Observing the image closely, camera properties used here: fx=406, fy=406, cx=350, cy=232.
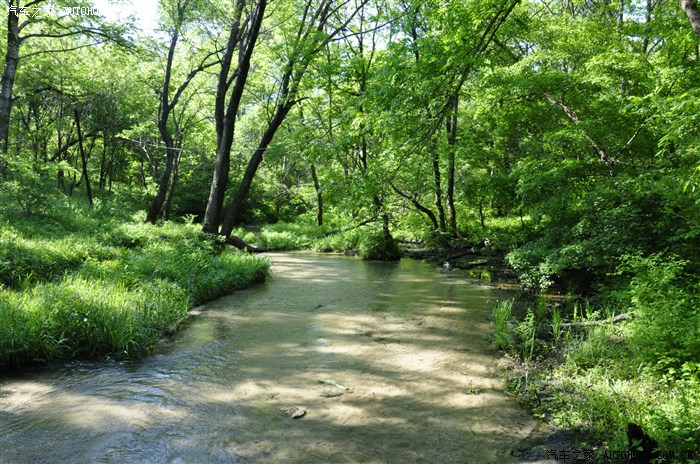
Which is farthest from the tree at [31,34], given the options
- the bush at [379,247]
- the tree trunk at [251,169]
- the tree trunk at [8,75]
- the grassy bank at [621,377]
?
the grassy bank at [621,377]

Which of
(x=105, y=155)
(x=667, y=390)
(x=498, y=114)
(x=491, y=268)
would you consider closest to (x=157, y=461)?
(x=667, y=390)

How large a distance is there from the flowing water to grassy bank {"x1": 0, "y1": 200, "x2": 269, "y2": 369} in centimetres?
38

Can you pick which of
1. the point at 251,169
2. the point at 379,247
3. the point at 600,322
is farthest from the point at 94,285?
the point at 379,247

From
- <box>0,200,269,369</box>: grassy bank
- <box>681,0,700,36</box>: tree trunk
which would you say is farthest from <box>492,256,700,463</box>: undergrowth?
<box>0,200,269,369</box>: grassy bank

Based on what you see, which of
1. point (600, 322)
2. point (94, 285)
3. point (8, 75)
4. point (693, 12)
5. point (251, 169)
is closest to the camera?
point (693, 12)

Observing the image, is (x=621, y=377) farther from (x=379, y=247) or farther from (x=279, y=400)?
(x=379, y=247)

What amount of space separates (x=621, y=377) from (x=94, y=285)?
8147mm

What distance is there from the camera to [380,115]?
6.46 m

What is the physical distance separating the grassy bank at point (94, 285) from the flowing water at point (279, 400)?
0.38 metres

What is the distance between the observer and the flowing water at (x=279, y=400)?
3.78 metres

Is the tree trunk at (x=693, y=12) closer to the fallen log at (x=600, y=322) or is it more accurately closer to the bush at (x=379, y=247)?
the fallen log at (x=600, y=322)

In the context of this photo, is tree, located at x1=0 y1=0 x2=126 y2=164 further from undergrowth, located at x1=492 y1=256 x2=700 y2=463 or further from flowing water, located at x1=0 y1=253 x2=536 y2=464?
undergrowth, located at x1=492 y1=256 x2=700 y2=463

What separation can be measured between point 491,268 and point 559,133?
5676mm

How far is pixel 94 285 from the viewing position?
7172 millimetres
